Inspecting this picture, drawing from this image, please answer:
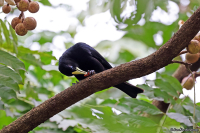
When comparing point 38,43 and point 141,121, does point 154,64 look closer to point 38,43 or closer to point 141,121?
point 141,121

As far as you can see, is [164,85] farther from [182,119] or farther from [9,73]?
Answer: [9,73]

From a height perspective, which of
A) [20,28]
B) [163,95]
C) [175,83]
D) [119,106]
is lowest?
[119,106]

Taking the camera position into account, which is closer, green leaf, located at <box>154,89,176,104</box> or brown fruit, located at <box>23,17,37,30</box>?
brown fruit, located at <box>23,17,37,30</box>

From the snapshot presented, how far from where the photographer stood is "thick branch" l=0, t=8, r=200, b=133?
1.80m

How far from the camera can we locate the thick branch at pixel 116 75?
1.80m

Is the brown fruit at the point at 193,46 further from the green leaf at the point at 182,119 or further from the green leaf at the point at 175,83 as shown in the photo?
the green leaf at the point at 182,119

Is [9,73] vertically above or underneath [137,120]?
above

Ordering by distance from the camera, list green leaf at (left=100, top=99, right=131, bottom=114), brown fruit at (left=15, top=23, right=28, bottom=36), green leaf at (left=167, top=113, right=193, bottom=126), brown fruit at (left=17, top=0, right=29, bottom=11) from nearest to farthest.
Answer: brown fruit at (left=17, top=0, right=29, bottom=11)
brown fruit at (left=15, top=23, right=28, bottom=36)
green leaf at (left=167, top=113, right=193, bottom=126)
green leaf at (left=100, top=99, right=131, bottom=114)

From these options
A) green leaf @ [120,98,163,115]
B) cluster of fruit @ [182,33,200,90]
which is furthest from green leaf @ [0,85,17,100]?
cluster of fruit @ [182,33,200,90]

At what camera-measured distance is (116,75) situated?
1.92 meters

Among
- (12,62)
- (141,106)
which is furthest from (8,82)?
(141,106)

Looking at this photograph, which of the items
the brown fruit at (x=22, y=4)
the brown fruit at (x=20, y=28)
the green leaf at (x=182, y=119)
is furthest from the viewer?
the green leaf at (x=182, y=119)

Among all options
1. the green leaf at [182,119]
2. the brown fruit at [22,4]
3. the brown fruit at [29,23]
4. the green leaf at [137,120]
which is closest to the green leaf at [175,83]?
the green leaf at [182,119]

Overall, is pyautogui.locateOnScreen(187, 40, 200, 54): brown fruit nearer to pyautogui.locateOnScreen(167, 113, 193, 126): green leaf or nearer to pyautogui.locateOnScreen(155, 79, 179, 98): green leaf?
pyautogui.locateOnScreen(155, 79, 179, 98): green leaf
